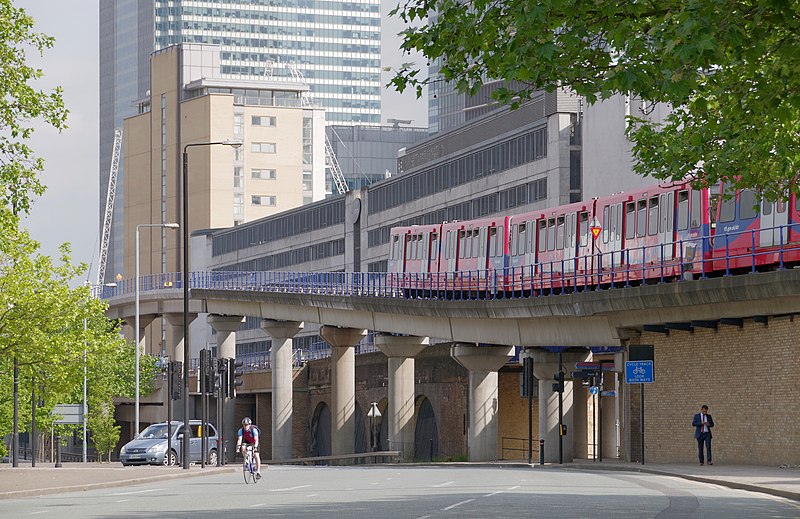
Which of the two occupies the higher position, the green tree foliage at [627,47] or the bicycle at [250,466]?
the green tree foliage at [627,47]

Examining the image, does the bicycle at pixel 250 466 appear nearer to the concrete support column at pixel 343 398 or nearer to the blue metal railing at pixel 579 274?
the blue metal railing at pixel 579 274

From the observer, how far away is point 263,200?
157125 millimetres

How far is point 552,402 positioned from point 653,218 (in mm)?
17286

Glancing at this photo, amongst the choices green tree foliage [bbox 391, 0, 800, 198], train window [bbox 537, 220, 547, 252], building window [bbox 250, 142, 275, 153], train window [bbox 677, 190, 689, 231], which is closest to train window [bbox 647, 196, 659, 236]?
train window [bbox 677, 190, 689, 231]

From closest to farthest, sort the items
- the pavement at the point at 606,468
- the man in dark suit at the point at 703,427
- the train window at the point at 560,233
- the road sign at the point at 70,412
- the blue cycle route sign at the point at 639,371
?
the pavement at the point at 606,468, the man in dark suit at the point at 703,427, the blue cycle route sign at the point at 639,371, the train window at the point at 560,233, the road sign at the point at 70,412

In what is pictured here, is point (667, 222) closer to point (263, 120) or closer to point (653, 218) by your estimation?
point (653, 218)

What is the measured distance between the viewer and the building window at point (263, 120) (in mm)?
156125

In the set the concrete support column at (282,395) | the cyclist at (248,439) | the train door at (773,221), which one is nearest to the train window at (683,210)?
the train door at (773,221)

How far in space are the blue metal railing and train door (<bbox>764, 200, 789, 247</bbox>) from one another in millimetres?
80

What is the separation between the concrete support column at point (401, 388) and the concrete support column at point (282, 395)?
1289cm

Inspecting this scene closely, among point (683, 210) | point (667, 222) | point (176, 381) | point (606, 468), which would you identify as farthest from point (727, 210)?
point (176, 381)

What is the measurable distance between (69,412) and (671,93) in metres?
43.5

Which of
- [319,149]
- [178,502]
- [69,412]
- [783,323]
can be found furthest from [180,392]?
[319,149]

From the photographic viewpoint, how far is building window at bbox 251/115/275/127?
512 feet
